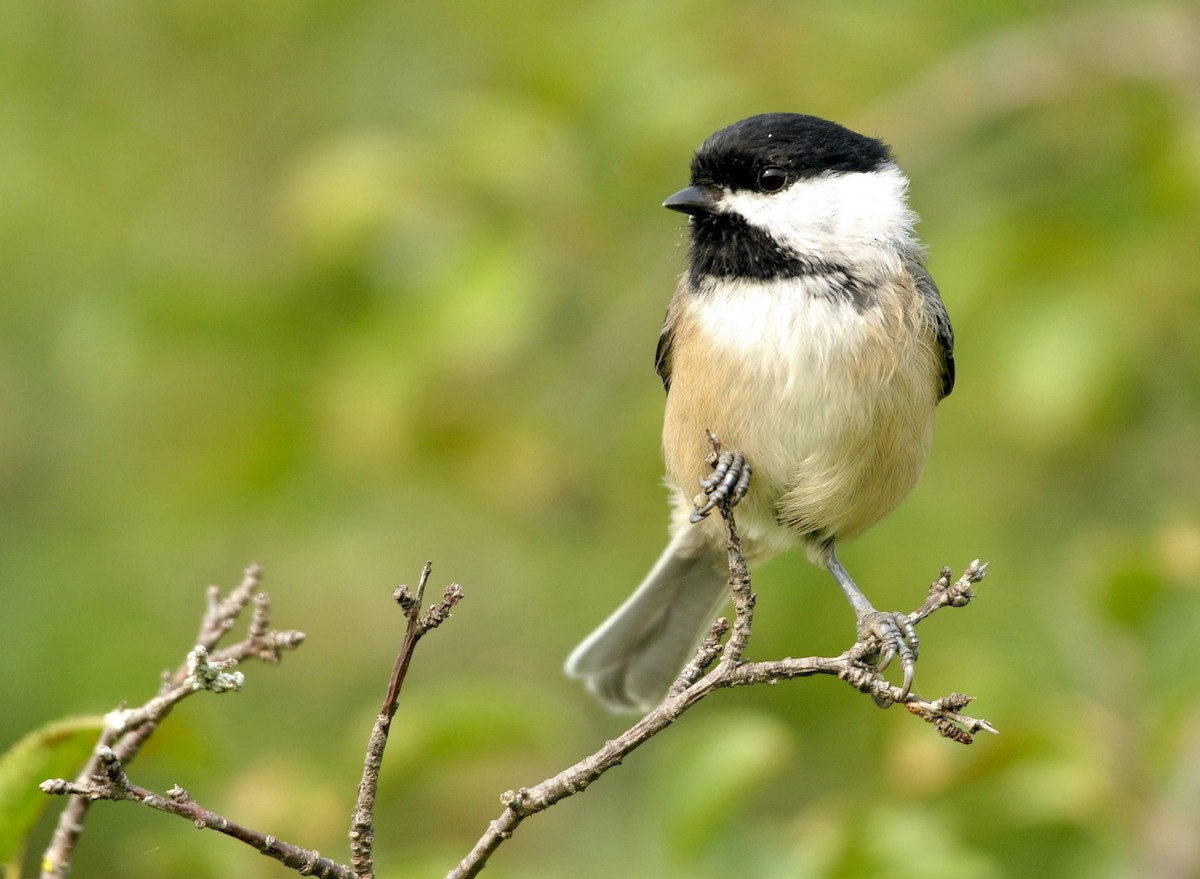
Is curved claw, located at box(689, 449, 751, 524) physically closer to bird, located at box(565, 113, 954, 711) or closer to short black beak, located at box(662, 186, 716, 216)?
bird, located at box(565, 113, 954, 711)

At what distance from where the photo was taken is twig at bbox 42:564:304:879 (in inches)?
68.7

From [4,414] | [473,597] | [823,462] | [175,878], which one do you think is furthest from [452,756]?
[4,414]

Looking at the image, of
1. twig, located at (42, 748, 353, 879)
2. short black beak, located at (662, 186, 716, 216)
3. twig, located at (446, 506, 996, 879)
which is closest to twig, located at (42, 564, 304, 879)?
twig, located at (42, 748, 353, 879)

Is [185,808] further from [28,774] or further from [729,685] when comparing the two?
[729,685]

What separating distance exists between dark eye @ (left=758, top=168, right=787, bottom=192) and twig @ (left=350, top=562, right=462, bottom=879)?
156 cm

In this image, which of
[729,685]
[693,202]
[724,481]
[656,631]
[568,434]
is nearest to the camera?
[729,685]

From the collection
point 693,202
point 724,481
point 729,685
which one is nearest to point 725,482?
point 724,481

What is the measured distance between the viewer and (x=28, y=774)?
1.93 meters

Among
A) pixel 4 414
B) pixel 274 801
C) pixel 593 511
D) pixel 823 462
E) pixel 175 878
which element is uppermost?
pixel 4 414

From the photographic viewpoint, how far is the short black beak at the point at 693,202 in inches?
113

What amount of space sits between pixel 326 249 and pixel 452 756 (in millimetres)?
1436

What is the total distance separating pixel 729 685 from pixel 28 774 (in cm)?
100

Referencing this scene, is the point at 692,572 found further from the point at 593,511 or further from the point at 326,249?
the point at 326,249

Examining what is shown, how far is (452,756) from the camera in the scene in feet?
8.84
